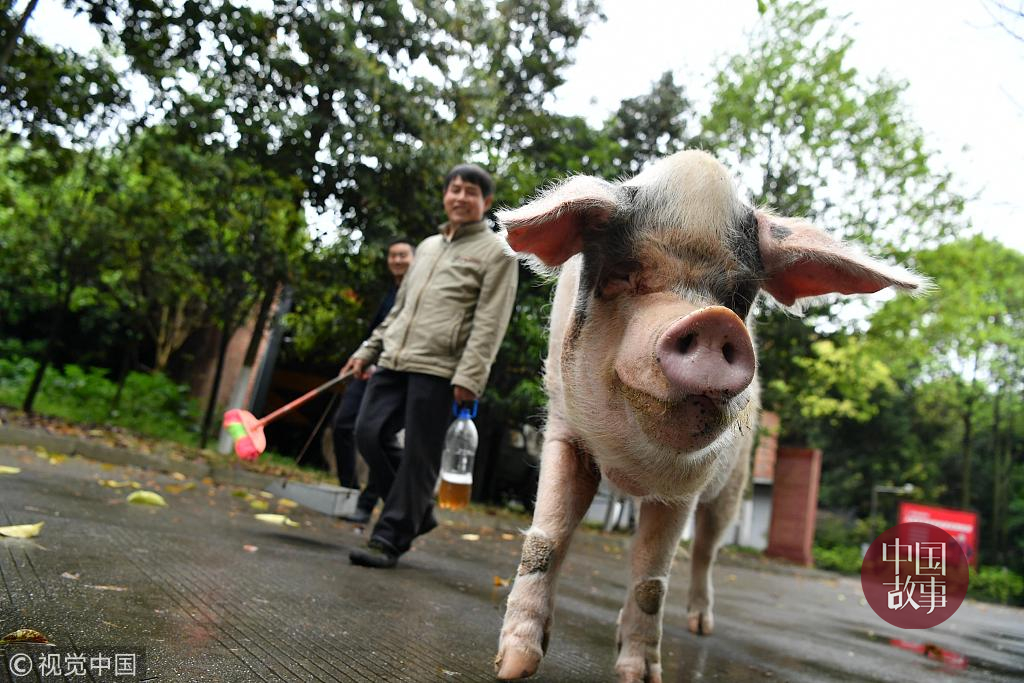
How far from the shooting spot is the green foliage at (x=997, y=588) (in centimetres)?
2628

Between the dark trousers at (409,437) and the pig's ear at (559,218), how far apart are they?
1885 millimetres

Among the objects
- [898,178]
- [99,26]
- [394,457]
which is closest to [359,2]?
[99,26]

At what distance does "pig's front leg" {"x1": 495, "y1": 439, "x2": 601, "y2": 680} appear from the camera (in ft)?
7.89

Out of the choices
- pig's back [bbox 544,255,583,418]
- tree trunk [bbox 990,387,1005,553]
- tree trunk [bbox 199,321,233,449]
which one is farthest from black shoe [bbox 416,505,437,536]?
tree trunk [bbox 990,387,1005,553]

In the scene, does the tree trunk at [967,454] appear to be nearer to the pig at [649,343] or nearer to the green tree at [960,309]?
the green tree at [960,309]

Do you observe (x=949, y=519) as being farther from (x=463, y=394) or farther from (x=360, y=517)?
(x=463, y=394)

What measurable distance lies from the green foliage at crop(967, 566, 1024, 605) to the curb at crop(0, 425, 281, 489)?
82.7ft

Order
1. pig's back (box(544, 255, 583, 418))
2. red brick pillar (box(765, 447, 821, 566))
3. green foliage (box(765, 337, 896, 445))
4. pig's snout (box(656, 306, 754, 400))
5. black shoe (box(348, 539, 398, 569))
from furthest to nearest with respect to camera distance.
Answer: red brick pillar (box(765, 447, 821, 566)) < green foliage (box(765, 337, 896, 445)) < black shoe (box(348, 539, 398, 569)) < pig's back (box(544, 255, 583, 418)) < pig's snout (box(656, 306, 754, 400))

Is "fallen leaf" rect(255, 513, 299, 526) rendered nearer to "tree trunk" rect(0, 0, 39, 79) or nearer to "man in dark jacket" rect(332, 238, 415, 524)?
"man in dark jacket" rect(332, 238, 415, 524)

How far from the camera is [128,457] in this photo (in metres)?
8.58

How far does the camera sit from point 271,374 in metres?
16.9

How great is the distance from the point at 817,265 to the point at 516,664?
1655 mm

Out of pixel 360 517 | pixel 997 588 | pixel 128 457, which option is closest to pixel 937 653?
pixel 360 517

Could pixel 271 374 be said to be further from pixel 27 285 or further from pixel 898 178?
pixel 898 178
